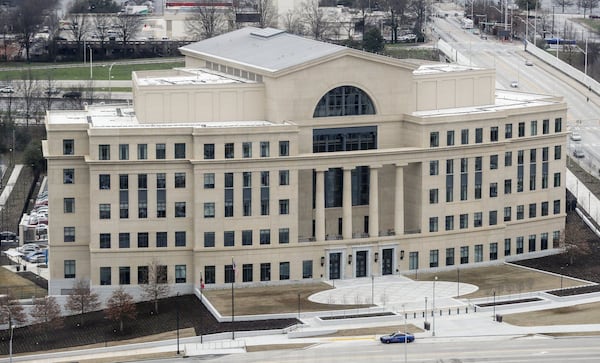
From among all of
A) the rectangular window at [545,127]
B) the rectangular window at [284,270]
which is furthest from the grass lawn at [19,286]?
the rectangular window at [545,127]

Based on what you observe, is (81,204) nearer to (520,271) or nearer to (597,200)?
(520,271)

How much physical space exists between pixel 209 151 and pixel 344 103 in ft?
40.8

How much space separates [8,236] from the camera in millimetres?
170000

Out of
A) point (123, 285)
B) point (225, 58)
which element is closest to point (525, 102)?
point (225, 58)

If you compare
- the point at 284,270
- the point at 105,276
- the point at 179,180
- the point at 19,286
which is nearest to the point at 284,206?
the point at 284,270

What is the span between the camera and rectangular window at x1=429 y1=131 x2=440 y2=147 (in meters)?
154

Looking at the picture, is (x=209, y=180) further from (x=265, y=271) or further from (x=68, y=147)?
(x=68, y=147)

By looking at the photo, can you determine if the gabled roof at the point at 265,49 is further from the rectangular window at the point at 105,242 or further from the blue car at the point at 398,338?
the blue car at the point at 398,338

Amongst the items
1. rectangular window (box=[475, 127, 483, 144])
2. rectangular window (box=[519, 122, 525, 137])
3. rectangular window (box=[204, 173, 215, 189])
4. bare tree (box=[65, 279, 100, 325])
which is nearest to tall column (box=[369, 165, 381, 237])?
rectangular window (box=[475, 127, 483, 144])

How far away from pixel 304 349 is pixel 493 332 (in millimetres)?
14127

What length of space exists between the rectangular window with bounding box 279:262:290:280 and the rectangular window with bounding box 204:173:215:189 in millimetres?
8252

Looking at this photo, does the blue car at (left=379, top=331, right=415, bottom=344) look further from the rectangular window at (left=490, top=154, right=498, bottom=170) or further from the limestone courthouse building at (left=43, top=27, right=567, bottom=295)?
the rectangular window at (left=490, top=154, right=498, bottom=170)

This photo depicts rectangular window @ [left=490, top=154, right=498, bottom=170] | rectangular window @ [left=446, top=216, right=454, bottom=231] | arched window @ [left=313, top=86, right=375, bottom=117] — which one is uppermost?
arched window @ [left=313, top=86, right=375, bottom=117]

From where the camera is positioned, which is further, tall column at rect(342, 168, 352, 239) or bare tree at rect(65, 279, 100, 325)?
tall column at rect(342, 168, 352, 239)
